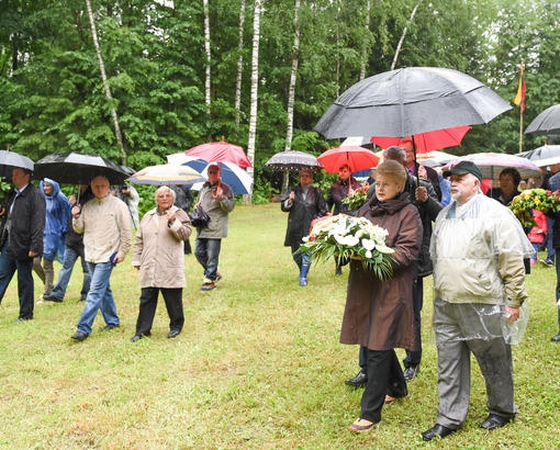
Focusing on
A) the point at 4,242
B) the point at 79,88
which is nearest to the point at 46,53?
the point at 79,88

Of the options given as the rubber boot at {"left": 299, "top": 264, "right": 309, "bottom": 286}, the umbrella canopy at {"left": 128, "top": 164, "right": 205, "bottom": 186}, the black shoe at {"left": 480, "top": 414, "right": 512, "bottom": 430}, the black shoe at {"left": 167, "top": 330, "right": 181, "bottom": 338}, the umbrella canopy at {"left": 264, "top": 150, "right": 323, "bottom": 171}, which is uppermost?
the umbrella canopy at {"left": 264, "top": 150, "right": 323, "bottom": 171}

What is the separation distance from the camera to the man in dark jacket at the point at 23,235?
7.29 m

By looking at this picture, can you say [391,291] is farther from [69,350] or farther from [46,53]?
[46,53]

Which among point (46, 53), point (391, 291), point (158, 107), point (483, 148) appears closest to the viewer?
point (391, 291)

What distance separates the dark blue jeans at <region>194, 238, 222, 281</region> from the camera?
29.7 feet

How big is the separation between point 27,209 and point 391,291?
5.55 metres

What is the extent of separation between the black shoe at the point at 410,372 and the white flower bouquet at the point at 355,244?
58.5 inches

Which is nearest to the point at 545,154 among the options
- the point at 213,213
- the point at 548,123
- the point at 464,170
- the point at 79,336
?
the point at 548,123

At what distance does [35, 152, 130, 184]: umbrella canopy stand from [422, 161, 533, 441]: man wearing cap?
14.0 ft

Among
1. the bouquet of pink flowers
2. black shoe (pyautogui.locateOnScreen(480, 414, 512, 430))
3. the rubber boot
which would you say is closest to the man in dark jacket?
the rubber boot

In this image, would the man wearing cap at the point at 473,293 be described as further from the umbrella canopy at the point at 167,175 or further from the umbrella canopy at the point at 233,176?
the umbrella canopy at the point at 233,176

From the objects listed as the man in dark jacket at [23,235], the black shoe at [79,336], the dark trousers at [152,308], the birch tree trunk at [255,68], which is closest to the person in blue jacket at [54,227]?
the man in dark jacket at [23,235]

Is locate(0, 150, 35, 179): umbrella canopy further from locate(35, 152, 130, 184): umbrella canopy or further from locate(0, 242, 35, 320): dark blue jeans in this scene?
locate(0, 242, 35, 320): dark blue jeans

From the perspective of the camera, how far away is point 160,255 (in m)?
6.41
